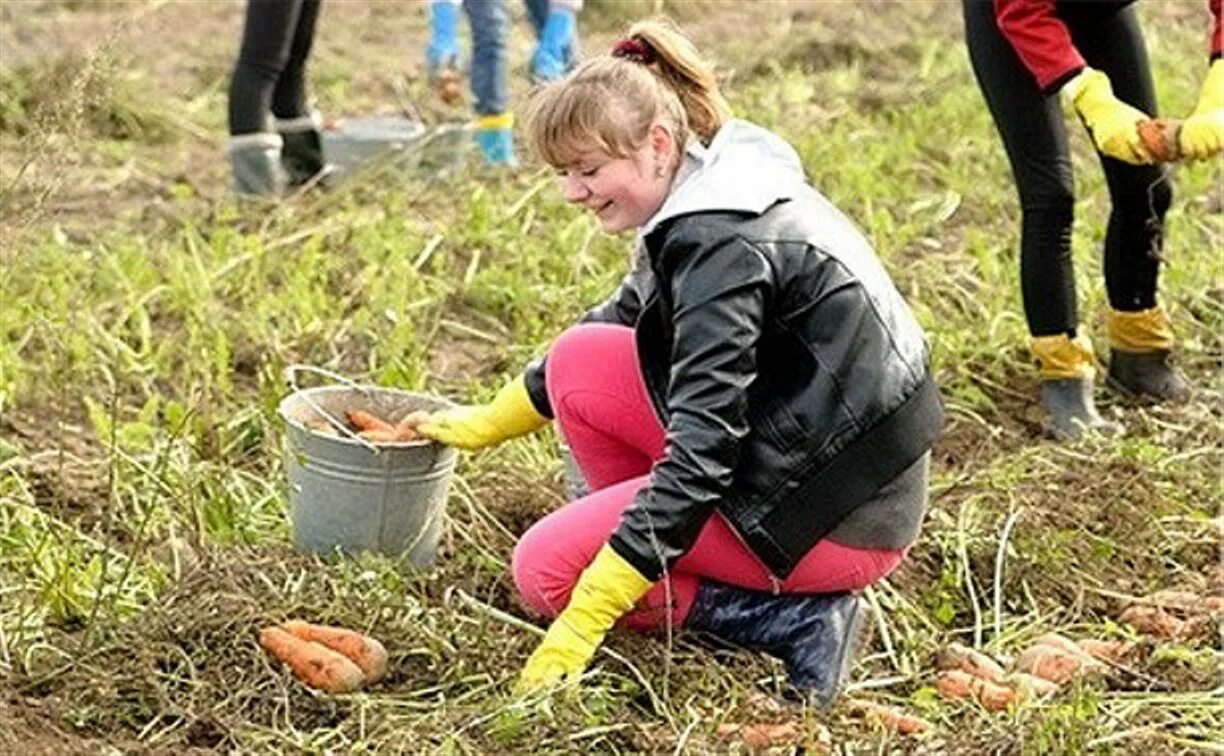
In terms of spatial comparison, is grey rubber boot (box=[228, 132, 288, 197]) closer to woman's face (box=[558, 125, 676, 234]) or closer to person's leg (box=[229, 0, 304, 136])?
person's leg (box=[229, 0, 304, 136])

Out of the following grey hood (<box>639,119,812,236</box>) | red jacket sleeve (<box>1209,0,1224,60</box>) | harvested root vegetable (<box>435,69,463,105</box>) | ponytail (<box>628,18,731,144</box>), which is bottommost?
harvested root vegetable (<box>435,69,463,105</box>)

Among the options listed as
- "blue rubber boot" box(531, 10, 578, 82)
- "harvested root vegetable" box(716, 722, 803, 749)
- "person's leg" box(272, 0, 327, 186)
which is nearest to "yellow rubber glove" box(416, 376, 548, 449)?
"harvested root vegetable" box(716, 722, 803, 749)

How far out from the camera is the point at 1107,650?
3.58 m

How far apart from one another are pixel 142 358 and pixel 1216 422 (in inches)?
85.5

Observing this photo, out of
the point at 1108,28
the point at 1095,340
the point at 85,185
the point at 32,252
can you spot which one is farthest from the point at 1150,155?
the point at 85,185

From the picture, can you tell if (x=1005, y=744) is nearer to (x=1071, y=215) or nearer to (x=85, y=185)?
(x=1071, y=215)

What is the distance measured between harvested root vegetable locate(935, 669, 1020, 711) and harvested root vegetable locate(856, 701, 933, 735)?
10 centimetres

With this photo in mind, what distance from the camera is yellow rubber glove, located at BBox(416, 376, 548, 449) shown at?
3.65 metres

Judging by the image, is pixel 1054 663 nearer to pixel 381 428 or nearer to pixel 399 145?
pixel 381 428

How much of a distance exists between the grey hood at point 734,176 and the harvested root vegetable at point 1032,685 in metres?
0.76

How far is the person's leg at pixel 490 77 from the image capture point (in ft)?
22.2

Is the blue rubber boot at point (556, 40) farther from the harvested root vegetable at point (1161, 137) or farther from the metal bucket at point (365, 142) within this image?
the harvested root vegetable at point (1161, 137)

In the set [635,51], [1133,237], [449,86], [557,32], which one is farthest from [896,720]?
[449,86]

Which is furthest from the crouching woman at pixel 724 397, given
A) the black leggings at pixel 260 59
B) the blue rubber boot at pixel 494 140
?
the blue rubber boot at pixel 494 140
